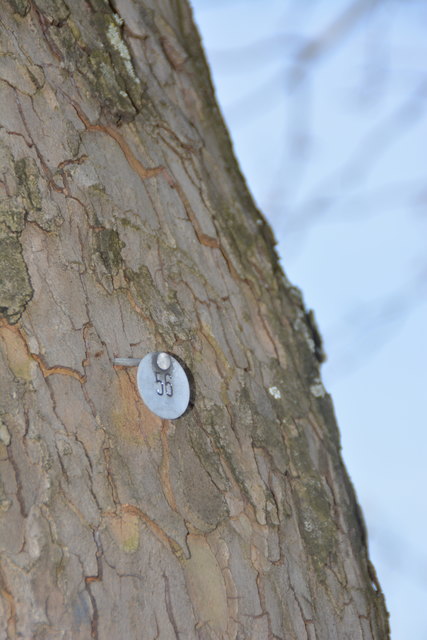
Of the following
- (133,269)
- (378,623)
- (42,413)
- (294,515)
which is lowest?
(378,623)

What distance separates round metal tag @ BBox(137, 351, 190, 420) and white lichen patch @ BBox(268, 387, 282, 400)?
0.66 feet

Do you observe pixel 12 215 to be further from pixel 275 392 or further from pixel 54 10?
pixel 275 392

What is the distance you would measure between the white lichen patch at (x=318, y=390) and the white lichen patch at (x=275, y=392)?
106 millimetres

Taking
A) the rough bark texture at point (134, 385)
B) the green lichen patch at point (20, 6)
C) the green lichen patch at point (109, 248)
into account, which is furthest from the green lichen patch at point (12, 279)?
the green lichen patch at point (20, 6)

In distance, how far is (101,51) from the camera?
4.08ft

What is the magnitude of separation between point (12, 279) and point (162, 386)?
0.25 metres

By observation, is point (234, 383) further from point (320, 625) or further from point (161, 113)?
point (161, 113)

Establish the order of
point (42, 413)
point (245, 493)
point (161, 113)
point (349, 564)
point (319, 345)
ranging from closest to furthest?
point (42, 413), point (245, 493), point (349, 564), point (161, 113), point (319, 345)

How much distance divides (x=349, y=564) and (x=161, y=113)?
2.68 ft

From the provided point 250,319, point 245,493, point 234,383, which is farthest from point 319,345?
point 245,493

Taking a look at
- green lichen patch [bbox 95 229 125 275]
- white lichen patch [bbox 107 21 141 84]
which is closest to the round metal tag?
green lichen patch [bbox 95 229 125 275]

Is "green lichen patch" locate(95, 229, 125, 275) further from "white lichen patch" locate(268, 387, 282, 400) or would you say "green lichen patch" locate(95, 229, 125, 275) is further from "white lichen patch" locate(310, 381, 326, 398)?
"white lichen patch" locate(310, 381, 326, 398)

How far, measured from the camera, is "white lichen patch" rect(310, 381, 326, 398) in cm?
133

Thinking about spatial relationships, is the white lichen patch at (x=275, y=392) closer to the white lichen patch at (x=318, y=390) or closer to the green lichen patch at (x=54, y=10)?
the white lichen patch at (x=318, y=390)
